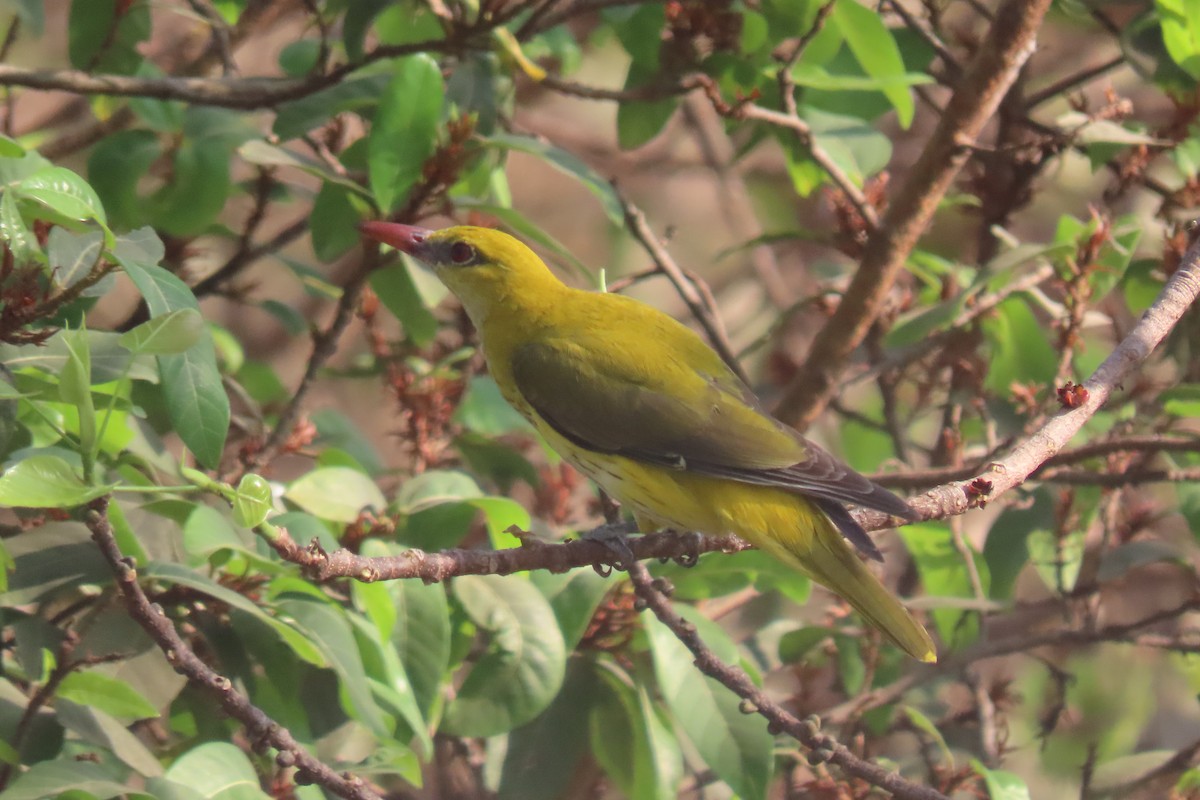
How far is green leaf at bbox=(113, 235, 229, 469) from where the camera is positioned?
179 cm

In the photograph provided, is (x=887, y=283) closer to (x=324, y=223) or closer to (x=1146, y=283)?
(x=1146, y=283)

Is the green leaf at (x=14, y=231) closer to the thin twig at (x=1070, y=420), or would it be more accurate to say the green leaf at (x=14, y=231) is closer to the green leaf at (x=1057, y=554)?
the thin twig at (x=1070, y=420)

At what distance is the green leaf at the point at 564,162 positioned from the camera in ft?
8.50

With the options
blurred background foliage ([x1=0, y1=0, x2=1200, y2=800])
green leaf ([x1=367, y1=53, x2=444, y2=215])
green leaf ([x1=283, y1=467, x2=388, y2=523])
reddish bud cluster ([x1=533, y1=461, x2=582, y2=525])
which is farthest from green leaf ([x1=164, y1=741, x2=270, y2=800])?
reddish bud cluster ([x1=533, y1=461, x2=582, y2=525])

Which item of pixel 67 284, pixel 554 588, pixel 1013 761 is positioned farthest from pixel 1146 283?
pixel 1013 761

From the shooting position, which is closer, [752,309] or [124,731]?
[124,731]

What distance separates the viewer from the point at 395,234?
254 centimetres

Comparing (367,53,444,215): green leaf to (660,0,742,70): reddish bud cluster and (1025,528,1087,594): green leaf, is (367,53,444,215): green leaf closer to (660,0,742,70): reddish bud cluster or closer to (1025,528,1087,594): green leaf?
(660,0,742,70): reddish bud cluster

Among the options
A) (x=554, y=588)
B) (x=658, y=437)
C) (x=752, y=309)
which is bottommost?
(x=752, y=309)

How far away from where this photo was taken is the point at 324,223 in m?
2.70

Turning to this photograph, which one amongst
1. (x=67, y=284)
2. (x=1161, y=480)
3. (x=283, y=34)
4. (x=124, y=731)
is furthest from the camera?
(x=283, y=34)

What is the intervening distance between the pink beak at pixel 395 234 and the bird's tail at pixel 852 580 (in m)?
0.91

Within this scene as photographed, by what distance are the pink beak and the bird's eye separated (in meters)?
0.24

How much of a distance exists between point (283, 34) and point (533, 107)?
4.01ft
